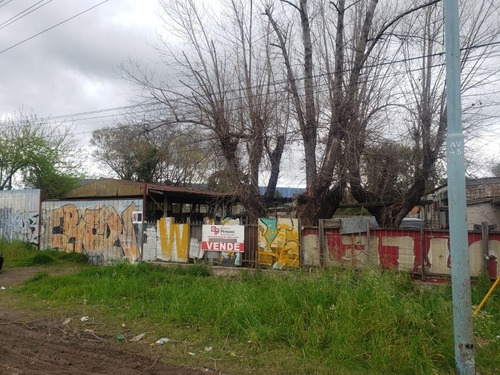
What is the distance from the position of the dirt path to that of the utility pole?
293cm

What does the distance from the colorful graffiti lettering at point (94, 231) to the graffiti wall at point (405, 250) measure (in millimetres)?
7428

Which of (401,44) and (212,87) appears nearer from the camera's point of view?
(401,44)

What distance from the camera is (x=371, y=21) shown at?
45.2 ft

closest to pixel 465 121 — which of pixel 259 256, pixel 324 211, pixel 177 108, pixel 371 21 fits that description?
pixel 371 21

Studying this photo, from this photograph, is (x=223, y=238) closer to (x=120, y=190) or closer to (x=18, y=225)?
(x=120, y=190)

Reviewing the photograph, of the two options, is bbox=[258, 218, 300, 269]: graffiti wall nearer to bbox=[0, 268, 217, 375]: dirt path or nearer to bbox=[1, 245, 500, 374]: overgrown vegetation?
bbox=[1, 245, 500, 374]: overgrown vegetation

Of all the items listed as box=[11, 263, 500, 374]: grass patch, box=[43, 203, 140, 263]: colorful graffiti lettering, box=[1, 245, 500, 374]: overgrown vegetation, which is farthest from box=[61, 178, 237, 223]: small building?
box=[11, 263, 500, 374]: grass patch

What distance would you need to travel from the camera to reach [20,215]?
18.4m

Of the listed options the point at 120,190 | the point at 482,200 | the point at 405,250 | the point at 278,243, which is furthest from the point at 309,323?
the point at 482,200

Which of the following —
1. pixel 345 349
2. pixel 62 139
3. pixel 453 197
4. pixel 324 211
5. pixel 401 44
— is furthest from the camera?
pixel 62 139

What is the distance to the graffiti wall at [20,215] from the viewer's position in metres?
17.9

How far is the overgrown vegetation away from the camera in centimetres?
520

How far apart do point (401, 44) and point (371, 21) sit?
130 cm

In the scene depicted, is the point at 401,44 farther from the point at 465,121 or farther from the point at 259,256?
the point at 259,256
